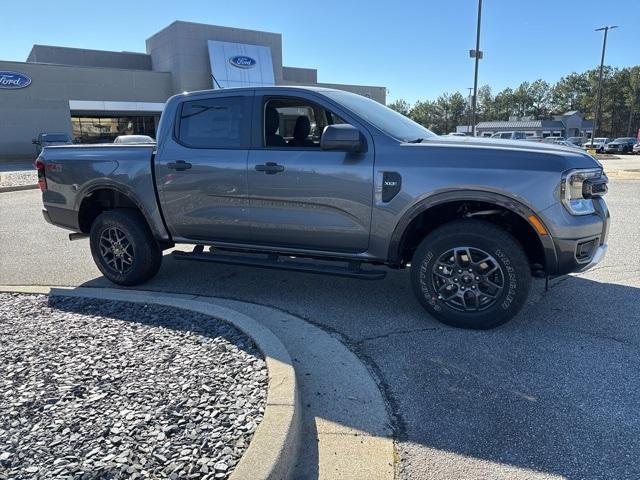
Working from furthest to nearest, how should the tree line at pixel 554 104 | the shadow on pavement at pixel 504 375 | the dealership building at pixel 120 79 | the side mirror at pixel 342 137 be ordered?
the tree line at pixel 554 104 < the dealership building at pixel 120 79 < the side mirror at pixel 342 137 < the shadow on pavement at pixel 504 375

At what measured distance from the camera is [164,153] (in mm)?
4996

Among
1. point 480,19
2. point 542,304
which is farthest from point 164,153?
point 480,19

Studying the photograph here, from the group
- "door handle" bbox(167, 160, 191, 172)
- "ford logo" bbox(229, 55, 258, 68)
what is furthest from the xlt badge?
"ford logo" bbox(229, 55, 258, 68)

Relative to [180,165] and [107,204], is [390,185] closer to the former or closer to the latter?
[180,165]

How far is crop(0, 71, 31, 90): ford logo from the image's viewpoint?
3303 centimetres

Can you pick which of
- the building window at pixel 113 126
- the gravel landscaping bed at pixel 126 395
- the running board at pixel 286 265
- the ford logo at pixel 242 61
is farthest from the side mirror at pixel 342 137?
the building window at pixel 113 126

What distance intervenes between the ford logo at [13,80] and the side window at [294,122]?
35.9 metres

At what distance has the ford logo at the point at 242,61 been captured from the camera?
40156 millimetres

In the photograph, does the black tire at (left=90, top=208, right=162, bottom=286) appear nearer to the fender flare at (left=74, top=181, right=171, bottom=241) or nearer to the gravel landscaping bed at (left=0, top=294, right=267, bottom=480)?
the fender flare at (left=74, top=181, right=171, bottom=241)

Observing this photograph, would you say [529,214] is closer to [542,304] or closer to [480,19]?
[542,304]

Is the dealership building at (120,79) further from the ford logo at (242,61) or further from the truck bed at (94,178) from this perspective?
the truck bed at (94,178)

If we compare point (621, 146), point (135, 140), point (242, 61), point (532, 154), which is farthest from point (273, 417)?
point (621, 146)

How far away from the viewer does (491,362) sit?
11.6 ft

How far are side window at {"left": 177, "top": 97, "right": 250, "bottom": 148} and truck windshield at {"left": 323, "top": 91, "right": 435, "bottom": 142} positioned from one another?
2.85 ft
